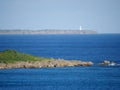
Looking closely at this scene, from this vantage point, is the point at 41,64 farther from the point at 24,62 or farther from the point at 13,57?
the point at 13,57

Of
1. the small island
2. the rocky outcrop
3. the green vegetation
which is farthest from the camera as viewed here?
the green vegetation

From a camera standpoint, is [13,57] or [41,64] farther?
[13,57]

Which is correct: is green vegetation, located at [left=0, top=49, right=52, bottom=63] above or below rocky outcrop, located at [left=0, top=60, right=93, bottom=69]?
above

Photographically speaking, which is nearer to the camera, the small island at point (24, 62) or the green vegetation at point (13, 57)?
the small island at point (24, 62)

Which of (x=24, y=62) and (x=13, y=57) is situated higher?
(x=13, y=57)

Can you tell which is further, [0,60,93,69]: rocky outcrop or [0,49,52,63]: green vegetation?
[0,49,52,63]: green vegetation

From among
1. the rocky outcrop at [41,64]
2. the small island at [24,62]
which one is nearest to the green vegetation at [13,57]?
the small island at [24,62]

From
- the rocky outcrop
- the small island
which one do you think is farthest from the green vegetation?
the rocky outcrop

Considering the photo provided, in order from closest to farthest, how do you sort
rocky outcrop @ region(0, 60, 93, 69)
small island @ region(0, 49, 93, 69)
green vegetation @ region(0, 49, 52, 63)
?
rocky outcrop @ region(0, 60, 93, 69), small island @ region(0, 49, 93, 69), green vegetation @ region(0, 49, 52, 63)

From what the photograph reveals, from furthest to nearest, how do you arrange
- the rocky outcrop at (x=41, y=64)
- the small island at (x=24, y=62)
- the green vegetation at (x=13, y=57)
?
the green vegetation at (x=13, y=57) → the small island at (x=24, y=62) → the rocky outcrop at (x=41, y=64)

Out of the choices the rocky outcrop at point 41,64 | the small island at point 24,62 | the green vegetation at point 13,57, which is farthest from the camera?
the green vegetation at point 13,57

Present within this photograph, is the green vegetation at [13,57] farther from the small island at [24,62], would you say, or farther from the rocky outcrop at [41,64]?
the rocky outcrop at [41,64]

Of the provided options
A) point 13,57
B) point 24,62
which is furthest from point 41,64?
point 13,57

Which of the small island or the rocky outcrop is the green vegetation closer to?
the small island
